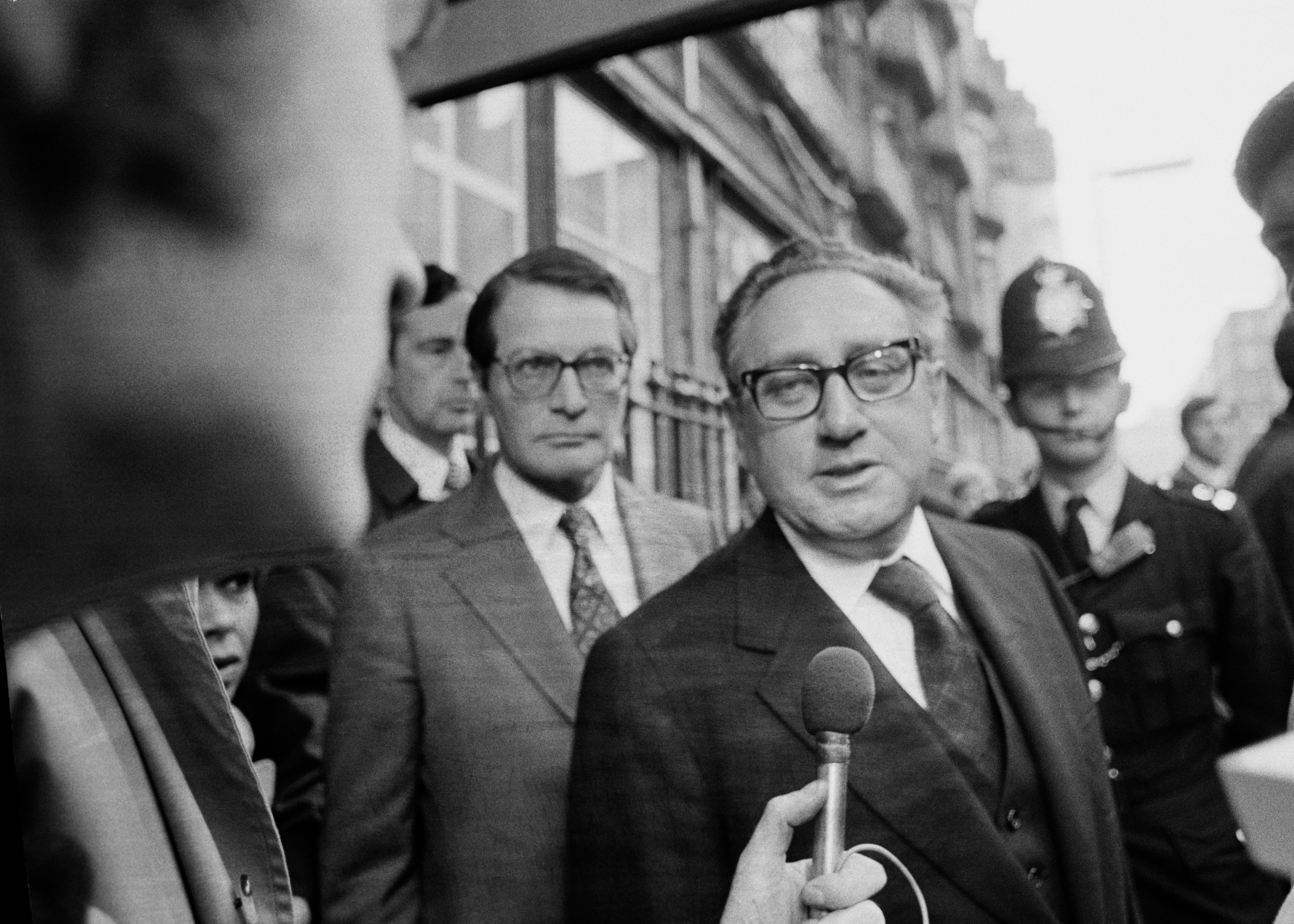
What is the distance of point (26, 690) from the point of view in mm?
1140

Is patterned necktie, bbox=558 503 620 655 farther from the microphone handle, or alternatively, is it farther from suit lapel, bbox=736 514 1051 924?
the microphone handle

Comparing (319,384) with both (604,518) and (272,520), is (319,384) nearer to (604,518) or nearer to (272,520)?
(272,520)

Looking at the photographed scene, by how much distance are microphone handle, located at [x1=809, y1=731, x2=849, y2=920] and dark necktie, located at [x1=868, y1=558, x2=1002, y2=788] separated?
0.39 feet

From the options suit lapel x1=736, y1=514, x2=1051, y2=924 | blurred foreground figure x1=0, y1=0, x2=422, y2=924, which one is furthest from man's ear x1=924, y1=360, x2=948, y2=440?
blurred foreground figure x1=0, y1=0, x2=422, y2=924

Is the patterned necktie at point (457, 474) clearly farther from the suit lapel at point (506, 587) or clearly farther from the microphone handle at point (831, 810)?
the microphone handle at point (831, 810)

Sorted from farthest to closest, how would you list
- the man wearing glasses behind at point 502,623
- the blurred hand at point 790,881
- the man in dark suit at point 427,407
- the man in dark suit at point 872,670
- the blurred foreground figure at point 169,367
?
the man in dark suit at point 427,407, the man wearing glasses behind at point 502,623, the blurred foreground figure at point 169,367, the man in dark suit at point 872,670, the blurred hand at point 790,881

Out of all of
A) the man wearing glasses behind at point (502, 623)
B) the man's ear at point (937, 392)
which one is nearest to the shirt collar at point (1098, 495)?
the man's ear at point (937, 392)

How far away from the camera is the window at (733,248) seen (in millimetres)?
1179

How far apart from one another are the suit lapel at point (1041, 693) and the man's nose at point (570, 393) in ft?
1.28

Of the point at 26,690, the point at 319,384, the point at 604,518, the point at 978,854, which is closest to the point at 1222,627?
the point at 978,854

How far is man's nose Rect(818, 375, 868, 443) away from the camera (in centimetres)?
Answer: 106

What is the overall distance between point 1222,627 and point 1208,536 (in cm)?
8

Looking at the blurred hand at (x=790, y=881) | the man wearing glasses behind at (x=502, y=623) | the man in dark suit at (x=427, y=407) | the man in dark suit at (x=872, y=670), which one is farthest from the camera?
the man in dark suit at (x=427, y=407)

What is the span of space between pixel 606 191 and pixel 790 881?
2.50 feet
